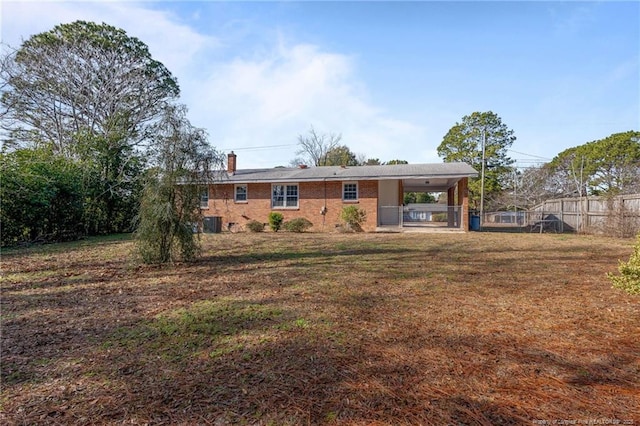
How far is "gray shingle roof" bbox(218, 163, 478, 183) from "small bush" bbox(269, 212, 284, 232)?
220 cm

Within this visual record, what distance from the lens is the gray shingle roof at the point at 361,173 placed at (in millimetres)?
16453

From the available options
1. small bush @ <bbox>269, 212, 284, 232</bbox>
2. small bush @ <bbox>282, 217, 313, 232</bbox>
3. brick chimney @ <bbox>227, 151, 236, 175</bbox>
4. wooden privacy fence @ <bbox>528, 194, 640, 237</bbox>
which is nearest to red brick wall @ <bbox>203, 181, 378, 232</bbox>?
small bush @ <bbox>282, 217, 313, 232</bbox>

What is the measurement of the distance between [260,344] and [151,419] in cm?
123

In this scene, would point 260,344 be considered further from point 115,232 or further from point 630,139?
point 630,139

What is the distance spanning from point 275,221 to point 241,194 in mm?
3681

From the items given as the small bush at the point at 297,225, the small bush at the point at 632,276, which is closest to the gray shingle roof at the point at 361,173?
the small bush at the point at 297,225

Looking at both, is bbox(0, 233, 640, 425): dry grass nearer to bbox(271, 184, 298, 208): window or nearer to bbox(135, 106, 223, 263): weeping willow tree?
bbox(135, 106, 223, 263): weeping willow tree

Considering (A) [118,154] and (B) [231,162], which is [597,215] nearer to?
(B) [231,162]

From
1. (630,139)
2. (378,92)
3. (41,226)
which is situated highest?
(630,139)

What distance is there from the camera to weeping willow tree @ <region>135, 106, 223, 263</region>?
701 cm

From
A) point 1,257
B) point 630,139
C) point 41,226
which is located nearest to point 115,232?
point 41,226

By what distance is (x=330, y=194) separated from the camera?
18078mm

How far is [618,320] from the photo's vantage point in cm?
388

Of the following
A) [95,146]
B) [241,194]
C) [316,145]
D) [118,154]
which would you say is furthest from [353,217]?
[316,145]
